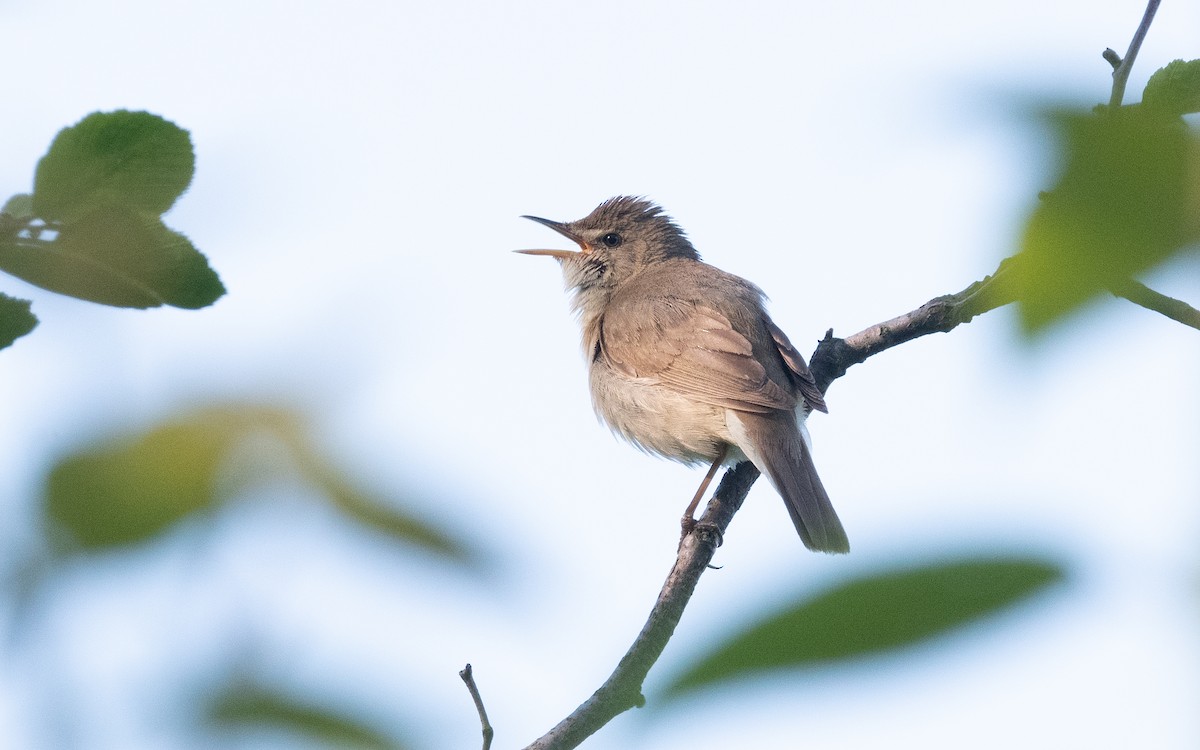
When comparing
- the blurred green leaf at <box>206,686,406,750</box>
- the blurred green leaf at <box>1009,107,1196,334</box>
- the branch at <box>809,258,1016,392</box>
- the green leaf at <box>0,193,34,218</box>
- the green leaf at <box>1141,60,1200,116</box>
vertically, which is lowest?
the blurred green leaf at <box>206,686,406,750</box>

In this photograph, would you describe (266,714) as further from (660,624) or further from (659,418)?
(659,418)

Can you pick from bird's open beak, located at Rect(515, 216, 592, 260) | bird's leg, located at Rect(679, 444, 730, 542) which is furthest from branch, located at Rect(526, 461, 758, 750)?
bird's open beak, located at Rect(515, 216, 592, 260)

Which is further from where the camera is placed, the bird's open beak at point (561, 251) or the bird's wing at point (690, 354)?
the bird's open beak at point (561, 251)

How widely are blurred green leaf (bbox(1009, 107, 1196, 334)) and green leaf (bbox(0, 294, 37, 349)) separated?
30.0 inches

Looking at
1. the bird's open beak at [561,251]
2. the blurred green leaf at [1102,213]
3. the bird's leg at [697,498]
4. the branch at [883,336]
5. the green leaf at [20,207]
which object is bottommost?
the green leaf at [20,207]

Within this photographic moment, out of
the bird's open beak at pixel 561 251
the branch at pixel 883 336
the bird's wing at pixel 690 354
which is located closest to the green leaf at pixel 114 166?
the branch at pixel 883 336

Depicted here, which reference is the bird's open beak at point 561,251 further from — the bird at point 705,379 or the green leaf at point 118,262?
the green leaf at point 118,262

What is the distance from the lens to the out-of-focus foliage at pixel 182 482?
2.28 ft

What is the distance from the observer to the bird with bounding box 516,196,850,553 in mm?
5863

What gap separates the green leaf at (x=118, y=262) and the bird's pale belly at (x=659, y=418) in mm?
5296

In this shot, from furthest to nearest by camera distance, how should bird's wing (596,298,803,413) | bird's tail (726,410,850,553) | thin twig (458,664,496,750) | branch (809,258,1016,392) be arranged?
bird's wing (596,298,803,413) < branch (809,258,1016,392) < bird's tail (726,410,850,553) < thin twig (458,664,496,750)

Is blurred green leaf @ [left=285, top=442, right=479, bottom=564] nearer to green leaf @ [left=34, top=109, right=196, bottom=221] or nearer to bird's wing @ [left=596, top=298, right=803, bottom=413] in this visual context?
green leaf @ [left=34, top=109, right=196, bottom=221]

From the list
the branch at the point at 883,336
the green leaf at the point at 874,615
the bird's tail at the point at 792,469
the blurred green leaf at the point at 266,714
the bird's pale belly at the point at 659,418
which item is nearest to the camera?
the green leaf at the point at 874,615

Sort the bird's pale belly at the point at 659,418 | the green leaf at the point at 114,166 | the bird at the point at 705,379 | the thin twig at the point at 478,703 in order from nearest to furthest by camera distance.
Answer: the green leaf at the point at 114,166, the thin twig at the point at 478,703, the bird at the point at 705,379, the bird's pale belly at the point at 659,418
